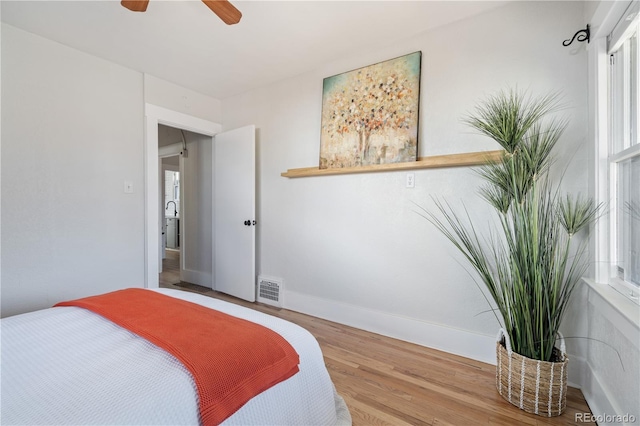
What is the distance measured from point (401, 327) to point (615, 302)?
133 centimetres

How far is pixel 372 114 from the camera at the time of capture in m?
2.40

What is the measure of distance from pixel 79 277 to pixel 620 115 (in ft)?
12.6

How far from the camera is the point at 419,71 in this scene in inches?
86.4

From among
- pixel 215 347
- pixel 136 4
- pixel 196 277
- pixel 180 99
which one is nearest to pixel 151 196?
pixel 180 99

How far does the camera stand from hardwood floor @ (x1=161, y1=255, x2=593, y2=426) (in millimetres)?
1426

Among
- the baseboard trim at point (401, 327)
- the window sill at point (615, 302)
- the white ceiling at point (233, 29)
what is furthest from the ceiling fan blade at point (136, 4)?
the window sill at point (615, 302)

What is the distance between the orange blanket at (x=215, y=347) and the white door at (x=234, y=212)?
1828 mm

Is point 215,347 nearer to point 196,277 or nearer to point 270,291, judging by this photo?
point 270,291

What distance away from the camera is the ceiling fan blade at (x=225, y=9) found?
5.15ft

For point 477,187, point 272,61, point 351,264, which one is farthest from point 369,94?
point 351,264

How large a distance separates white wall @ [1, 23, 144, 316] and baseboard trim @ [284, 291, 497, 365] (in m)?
1.74

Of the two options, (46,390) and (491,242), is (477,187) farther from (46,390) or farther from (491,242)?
(46,390)

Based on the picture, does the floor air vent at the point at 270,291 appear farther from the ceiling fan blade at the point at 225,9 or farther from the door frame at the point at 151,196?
the ceiling fan blade at the point at 225,9

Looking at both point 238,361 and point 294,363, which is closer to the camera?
point 238,361
